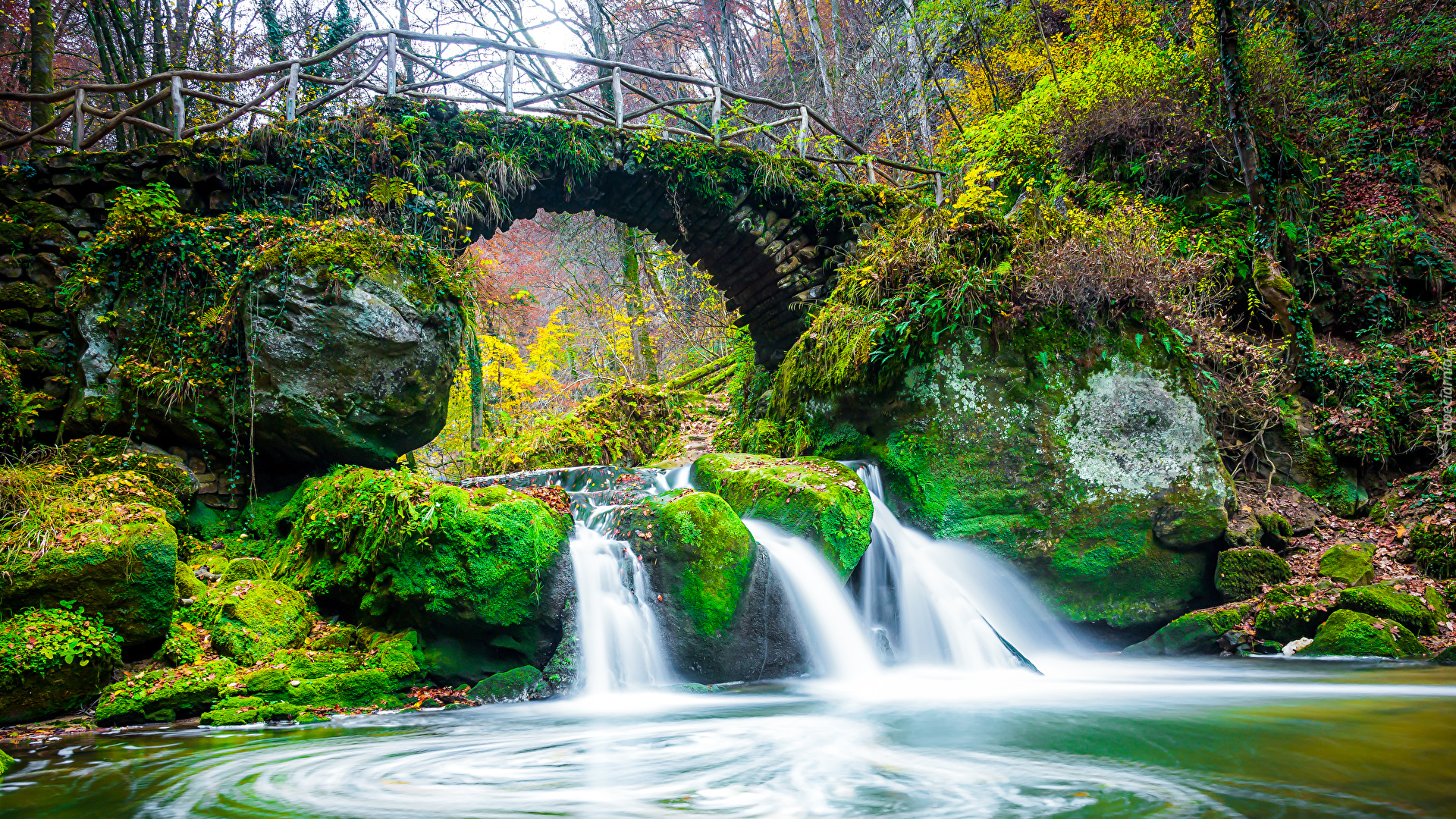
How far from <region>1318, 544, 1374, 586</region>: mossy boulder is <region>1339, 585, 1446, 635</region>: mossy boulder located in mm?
269

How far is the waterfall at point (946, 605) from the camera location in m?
6.26

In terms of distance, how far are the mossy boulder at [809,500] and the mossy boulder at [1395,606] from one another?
4.17 metres

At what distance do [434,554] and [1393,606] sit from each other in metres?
7.84

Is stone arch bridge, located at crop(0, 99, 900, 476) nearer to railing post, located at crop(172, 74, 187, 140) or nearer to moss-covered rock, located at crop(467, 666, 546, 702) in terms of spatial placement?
railing post, located at crop(172, 74, 187, 140)

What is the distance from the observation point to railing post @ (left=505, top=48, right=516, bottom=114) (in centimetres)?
913

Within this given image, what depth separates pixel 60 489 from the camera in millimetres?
4969

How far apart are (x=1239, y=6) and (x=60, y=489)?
15.8 meters

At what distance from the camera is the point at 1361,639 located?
226 inches

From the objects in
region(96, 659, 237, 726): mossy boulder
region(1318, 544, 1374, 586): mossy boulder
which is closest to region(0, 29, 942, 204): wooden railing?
region(96, 659, 237, 726): mossy boulder

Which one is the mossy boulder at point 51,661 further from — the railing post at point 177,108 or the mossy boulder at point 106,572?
the railing post at point 177,108

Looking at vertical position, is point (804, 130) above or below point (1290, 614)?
above

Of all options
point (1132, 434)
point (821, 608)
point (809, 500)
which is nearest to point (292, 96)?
point (809, 500)

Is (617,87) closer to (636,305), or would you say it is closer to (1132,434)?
(636,305)

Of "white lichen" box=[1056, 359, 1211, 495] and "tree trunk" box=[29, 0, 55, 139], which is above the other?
"tree trunk" box=[29, 0, 55, 139]
